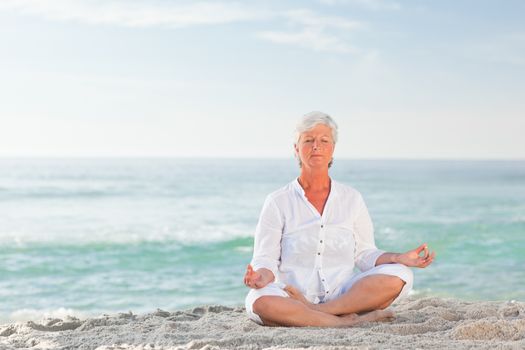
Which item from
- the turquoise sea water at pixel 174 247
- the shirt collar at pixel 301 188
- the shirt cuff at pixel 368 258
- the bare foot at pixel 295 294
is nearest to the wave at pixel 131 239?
the turquoise sea water at pixel 174 247

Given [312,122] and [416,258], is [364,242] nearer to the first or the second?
[416,258]

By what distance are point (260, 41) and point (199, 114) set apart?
8808 mm

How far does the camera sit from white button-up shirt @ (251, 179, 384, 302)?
4.22 meters

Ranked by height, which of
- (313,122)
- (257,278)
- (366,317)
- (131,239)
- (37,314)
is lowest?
(37,314)

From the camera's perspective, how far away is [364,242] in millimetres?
4422

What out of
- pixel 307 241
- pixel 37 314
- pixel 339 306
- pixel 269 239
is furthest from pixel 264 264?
pixel 37 314

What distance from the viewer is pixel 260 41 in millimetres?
33375

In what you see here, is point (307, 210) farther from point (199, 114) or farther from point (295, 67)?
point (199, 114)

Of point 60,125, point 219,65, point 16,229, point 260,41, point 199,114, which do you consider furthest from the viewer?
point 60,125

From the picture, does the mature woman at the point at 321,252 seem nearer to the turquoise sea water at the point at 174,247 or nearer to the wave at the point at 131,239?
the turquoise sea water at the point at 174,247

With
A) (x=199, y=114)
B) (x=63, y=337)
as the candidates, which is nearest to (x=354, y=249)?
(x=63, y=337)

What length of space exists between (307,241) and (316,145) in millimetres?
560

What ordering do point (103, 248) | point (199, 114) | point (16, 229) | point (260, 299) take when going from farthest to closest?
point (199, 114) → point (16, 229) → point (103, 248) → point (260, 299)

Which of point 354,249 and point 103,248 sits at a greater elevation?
point 354,249
